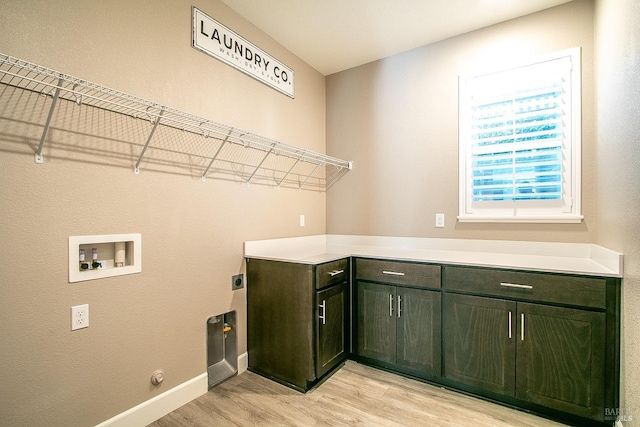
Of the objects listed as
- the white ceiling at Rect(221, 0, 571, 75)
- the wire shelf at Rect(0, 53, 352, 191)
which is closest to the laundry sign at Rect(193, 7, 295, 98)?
the white ceiling at Rect(221, 0, 571, 75)

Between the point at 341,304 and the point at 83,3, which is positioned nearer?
the point at 83,3

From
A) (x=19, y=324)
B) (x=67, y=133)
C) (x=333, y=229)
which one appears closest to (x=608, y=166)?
(x=333, y=229)

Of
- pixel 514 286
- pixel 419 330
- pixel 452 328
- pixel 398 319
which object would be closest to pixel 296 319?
pixel 398 319

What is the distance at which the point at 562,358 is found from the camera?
71.1 inches

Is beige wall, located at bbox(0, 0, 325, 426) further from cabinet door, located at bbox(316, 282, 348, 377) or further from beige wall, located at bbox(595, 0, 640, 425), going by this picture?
beige wall, located at bbox(595, 0, 640, 425)

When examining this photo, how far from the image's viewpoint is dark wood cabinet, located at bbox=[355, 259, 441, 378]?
7.29ft

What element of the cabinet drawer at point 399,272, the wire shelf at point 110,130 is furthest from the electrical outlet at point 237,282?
the cabinet drawer at point 399,272

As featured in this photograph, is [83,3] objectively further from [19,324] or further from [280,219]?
[280,219]

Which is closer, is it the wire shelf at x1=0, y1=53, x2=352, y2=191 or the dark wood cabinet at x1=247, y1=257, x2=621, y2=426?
the wire shelf at x1=0, y1=53, x2=352, y2=191

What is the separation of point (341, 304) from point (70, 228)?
5.99 feet

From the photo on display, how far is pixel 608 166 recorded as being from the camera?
1.85 metres

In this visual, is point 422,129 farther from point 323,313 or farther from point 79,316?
point 79,316

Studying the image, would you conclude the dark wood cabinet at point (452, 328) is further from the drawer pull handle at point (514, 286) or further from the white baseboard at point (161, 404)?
the white baseboard at point (161, 404)

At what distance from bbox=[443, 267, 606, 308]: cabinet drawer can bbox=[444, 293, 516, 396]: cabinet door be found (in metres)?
0.07
